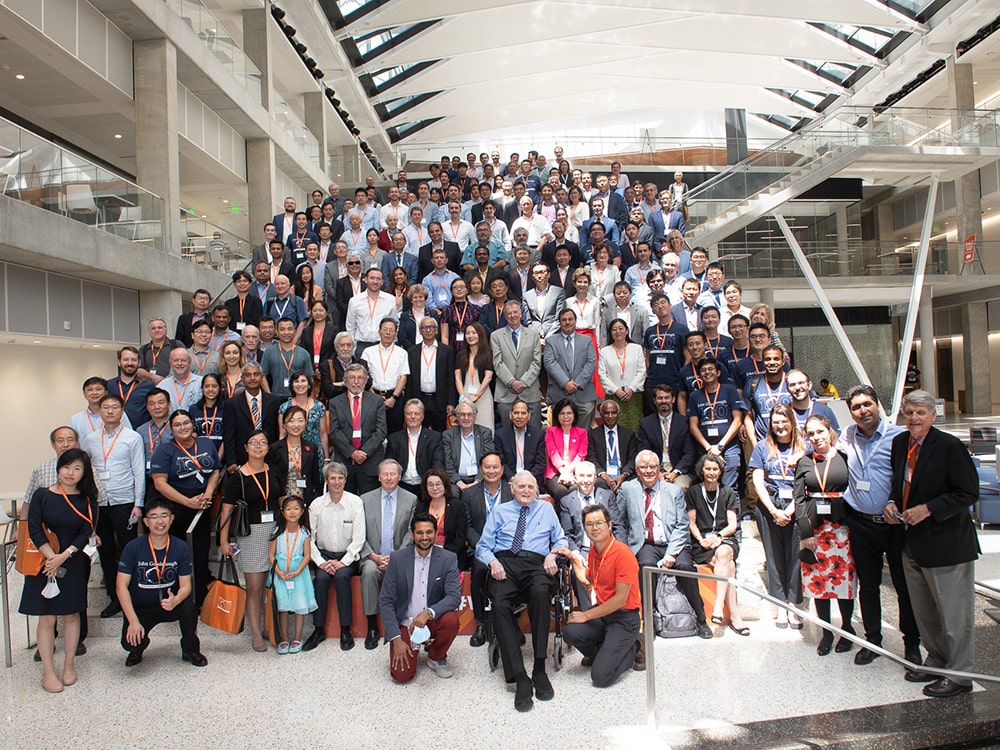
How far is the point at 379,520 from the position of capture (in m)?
5.98

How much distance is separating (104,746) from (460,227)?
7758 millimetres

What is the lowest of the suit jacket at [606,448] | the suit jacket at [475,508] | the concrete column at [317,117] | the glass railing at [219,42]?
the suit jacket at [475,508]

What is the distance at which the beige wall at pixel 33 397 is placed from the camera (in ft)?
38.6

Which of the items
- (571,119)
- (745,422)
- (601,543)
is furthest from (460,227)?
(571,119)

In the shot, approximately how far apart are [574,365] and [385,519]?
2493 mm

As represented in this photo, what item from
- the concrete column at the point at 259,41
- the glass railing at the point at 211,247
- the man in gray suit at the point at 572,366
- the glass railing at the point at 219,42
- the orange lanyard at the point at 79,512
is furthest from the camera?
the concrete column at the point at 259,41

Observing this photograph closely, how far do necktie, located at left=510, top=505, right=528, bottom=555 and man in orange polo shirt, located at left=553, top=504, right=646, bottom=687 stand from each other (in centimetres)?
54

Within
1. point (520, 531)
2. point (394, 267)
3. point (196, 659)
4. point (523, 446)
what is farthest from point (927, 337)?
point (196, 659)

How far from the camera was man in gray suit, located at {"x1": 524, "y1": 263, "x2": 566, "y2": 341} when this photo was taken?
26.6ft

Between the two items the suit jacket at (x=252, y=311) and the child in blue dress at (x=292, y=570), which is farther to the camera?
the suit jacket at (x=252, y=311)

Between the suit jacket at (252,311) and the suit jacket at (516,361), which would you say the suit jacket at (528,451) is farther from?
the suit jacket at (252,311)

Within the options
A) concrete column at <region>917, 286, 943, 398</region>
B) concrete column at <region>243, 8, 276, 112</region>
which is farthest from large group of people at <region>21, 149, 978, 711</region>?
concrete column at <region>917, 286, 943, 398</region>

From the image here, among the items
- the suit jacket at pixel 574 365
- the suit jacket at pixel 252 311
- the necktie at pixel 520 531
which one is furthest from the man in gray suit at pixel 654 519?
the suit jacket at pixel 252 311

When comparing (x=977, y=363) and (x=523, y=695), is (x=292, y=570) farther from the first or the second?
(x=977, y=363)
